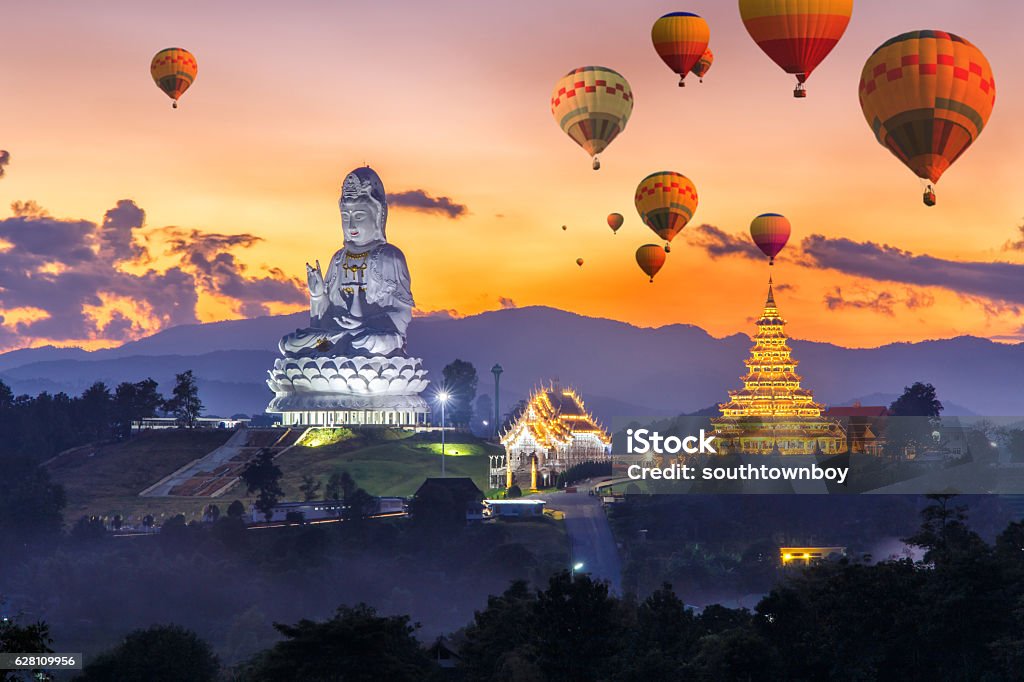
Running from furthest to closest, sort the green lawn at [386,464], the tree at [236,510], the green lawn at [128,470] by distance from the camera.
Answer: the green lawn at [386,464], the green lawn at [128,470], the tree at [236,510]

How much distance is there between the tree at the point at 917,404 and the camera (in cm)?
16338

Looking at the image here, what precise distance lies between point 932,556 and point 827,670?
15.2m

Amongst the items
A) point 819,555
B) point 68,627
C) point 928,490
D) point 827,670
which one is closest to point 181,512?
point 68,627

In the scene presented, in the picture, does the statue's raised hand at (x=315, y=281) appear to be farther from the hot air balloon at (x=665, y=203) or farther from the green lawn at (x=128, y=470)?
the hot air balloon at (x=665, y=203)

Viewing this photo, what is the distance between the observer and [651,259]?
399 ft

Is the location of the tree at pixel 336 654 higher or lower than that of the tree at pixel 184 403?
lower

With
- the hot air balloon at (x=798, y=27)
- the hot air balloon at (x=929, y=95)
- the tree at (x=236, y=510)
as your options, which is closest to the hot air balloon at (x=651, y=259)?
the tree at (x=236, y=510)

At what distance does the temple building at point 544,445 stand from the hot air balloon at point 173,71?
1561 inches

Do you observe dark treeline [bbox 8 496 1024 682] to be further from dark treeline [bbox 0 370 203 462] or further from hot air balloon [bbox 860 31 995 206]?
dark treeline [bbox 0 370 203 462]

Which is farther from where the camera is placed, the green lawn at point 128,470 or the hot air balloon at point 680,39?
the green lawn at point 128,470

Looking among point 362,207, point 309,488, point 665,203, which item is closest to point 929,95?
point 665,203

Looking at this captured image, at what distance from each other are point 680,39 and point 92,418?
3160 inches

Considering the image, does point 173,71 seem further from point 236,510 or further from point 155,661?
point 155,661

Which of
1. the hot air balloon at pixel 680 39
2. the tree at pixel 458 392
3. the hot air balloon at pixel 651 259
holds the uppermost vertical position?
the hot air balloon at pixel 680 39
